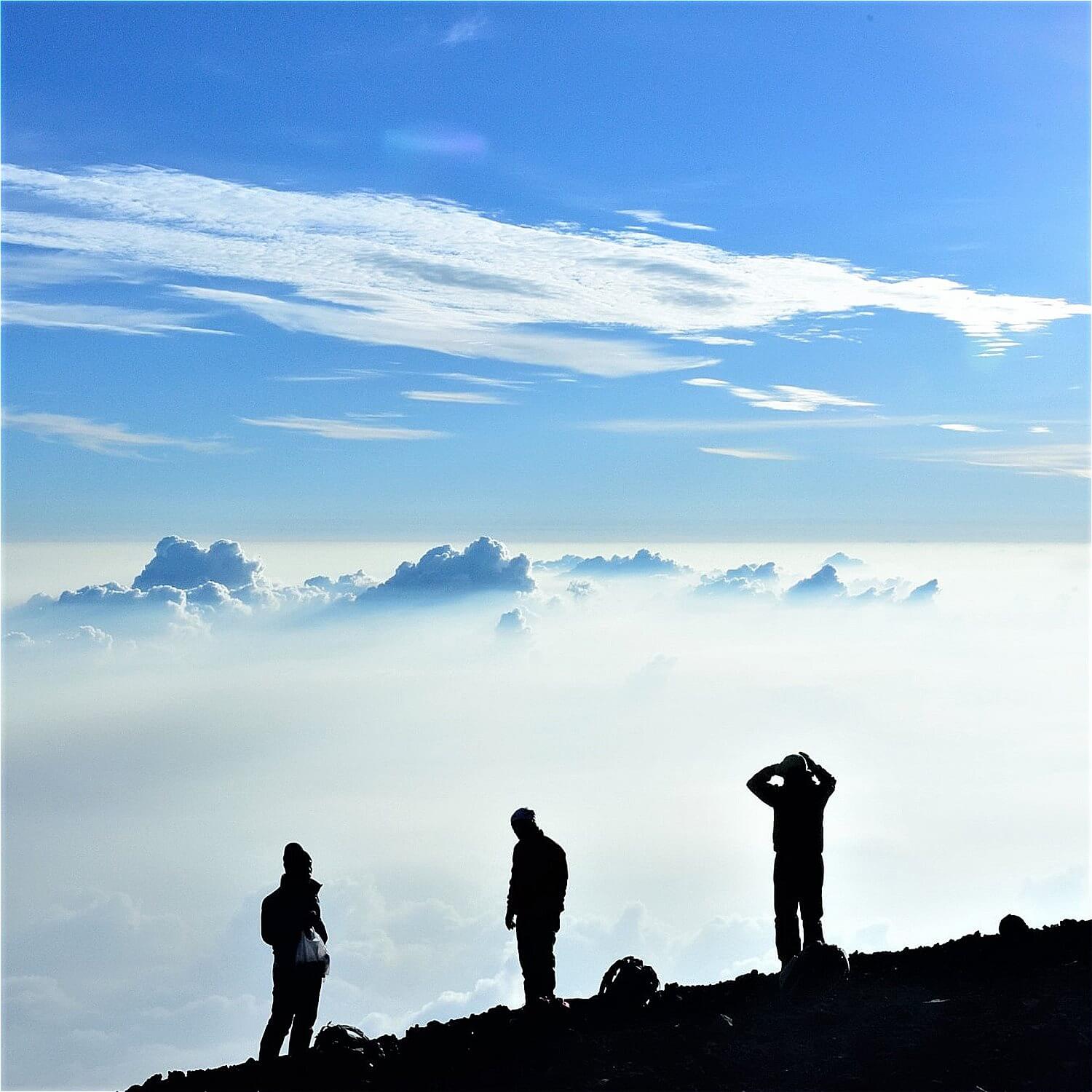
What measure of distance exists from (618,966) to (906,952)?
13.0 ft

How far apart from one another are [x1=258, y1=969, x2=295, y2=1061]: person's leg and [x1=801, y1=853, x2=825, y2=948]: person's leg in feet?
17.0

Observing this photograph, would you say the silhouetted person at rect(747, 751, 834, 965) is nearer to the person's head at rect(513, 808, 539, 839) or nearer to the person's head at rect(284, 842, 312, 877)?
the person's head at rect(513, 808, 539, 839)

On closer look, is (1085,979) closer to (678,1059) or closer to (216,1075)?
(678,1059)

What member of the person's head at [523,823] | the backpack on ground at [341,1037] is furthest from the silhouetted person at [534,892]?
the backpack on ground at [341,1037]

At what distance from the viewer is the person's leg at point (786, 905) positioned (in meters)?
12.5

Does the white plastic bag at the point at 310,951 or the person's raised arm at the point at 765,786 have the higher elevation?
the person's raised arm at the point at 765,786

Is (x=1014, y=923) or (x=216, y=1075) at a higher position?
(x=1014, y=923)

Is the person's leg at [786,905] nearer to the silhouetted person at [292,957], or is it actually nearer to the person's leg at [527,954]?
the person's leg at [527,954]

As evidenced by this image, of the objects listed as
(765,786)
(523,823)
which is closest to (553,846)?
(523,823)

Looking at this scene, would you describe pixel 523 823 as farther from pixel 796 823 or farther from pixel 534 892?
pixel 796 823

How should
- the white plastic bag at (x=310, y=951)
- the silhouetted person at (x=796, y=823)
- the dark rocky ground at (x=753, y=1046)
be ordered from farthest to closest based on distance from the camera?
the silhouetted person at (x=796, y=823)
the white plastic bag at (x=310, y=951)
the dark rocky ground at (x=753, y=1046)

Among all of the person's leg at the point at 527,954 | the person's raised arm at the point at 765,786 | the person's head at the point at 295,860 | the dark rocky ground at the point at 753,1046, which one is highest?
the person's raised arm at the point at 765,786

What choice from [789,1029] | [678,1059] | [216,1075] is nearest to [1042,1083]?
[789,1029]

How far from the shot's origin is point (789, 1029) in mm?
10938
